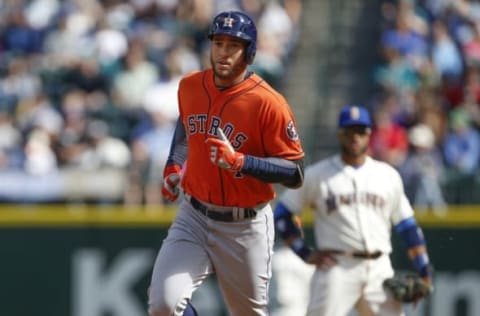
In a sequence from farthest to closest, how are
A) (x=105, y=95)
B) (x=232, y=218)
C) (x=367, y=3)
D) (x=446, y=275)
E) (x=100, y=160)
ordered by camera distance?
1. (x=367, y=3)
2. (x=105, y=95)
3. (x=100, y=160)
4. (x=446, y=275)
5. (x=232, y=218)

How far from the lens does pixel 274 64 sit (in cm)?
1636

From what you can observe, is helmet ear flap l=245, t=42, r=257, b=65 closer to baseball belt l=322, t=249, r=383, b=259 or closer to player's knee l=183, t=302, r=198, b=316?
player's knee l=183, t=302, r=198, b=316

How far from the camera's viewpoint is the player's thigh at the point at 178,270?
23.9 feet

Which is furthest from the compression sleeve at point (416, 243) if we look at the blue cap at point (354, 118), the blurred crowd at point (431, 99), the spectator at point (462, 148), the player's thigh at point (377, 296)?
the spectator at point (462, 148)

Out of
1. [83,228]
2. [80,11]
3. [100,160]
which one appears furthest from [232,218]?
[80,11]

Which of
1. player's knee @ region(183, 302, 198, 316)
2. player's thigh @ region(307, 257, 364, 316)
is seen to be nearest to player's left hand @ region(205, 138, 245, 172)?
player's knee @ region(183, 302, 198, 316)

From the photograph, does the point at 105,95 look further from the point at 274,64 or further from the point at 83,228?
the point at 83,228

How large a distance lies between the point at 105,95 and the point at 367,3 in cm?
399

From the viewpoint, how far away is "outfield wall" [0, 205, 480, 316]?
12281mm

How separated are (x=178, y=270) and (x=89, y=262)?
202 inches

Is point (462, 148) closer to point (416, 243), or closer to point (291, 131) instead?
point (416, 243)

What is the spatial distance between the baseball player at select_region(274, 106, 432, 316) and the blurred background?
101 inches

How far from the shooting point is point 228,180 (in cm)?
746

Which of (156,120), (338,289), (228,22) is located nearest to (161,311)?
(228,22)
